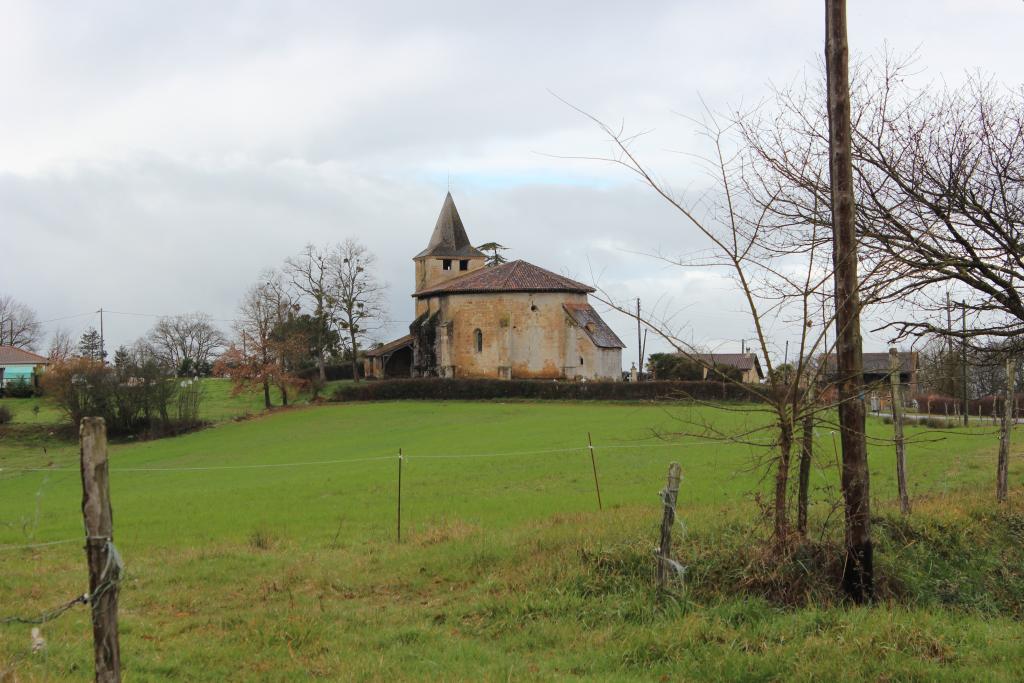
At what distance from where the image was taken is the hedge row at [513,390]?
47.4 metres

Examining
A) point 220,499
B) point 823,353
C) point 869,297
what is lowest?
point 220,499

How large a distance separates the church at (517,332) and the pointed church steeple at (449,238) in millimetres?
9952

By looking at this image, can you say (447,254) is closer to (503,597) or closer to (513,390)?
(513,390)

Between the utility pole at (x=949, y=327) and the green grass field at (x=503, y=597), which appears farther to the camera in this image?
the utility pole at (x=949, y=327)

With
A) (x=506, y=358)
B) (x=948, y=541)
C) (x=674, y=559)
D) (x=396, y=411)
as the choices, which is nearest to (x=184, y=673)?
(x=674, y=559)

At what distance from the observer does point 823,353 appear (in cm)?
812

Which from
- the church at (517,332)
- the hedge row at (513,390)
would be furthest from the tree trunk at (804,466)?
the church at (517,332)

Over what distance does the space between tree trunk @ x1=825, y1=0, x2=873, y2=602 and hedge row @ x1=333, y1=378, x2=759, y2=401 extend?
37215 millimetres

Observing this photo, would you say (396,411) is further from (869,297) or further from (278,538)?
(869,297)

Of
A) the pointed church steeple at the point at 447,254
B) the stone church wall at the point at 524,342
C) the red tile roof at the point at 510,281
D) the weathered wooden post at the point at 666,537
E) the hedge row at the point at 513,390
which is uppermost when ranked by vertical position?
the pointed church steeple at the point at 447,254

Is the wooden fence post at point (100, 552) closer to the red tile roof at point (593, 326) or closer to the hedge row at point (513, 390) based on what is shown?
the hedge row at point (513, 390)

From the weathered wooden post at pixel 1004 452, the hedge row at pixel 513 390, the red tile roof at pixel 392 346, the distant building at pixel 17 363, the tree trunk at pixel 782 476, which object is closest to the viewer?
the tree trunk at pixel 782 476

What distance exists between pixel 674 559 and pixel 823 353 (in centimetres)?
236

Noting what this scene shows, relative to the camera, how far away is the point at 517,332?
5816 cm
